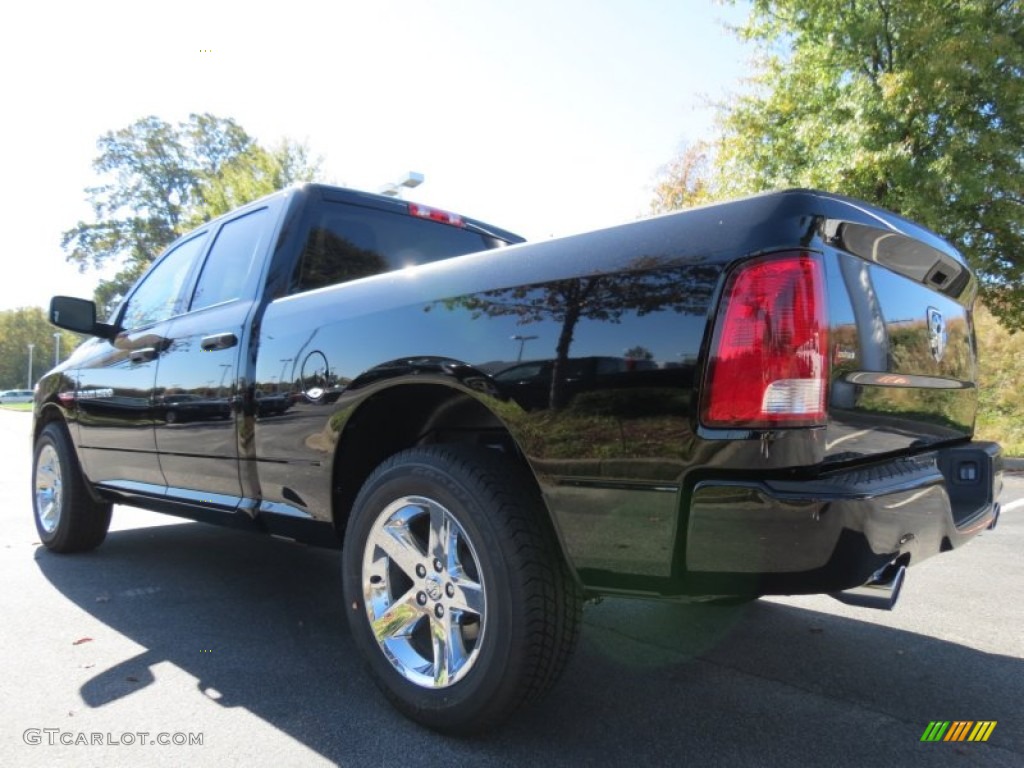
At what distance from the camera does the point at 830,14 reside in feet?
39.5

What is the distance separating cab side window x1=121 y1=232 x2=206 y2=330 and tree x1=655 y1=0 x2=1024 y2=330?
34.1 ft

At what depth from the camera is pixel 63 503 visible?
177 inches

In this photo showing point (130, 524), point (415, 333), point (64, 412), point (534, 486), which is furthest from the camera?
point (130, 524)

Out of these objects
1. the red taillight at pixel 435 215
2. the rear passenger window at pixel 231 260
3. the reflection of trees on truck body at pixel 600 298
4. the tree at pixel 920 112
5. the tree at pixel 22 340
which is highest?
the tree at pixel 920 112

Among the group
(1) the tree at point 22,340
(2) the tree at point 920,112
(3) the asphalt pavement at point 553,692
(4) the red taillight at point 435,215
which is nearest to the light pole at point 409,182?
(4) the red taillight at point 435,215

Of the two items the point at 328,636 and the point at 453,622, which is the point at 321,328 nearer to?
the point at 453,622

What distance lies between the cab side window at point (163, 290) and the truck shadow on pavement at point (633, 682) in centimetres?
152

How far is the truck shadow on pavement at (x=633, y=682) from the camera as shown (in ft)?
7.07

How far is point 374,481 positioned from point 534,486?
58 cm

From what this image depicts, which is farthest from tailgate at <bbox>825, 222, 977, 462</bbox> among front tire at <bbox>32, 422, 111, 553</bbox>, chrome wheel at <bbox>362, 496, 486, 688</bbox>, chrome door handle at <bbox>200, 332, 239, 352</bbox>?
front tire at <bbox>32, 422, 111, 553</bbox>

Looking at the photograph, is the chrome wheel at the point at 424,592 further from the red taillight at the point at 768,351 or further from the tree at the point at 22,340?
the tree at the point at 22,340

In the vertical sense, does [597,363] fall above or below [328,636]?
above

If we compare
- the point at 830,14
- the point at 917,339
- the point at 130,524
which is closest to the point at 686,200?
the point at 830,14

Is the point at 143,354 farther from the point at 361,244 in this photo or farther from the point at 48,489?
the point at 48,489
